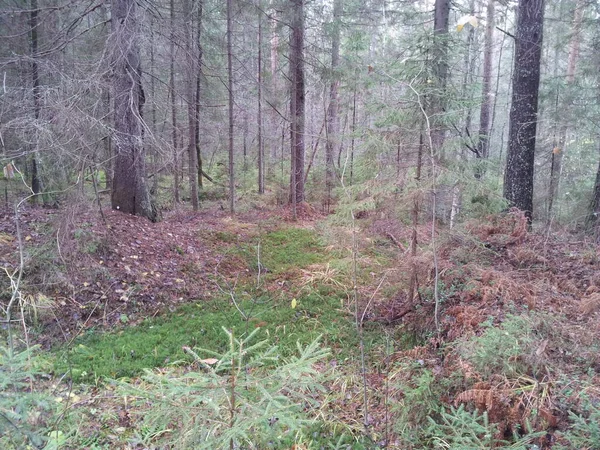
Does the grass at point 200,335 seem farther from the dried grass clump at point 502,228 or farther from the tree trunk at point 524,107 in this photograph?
the tree trunk at point 524,107

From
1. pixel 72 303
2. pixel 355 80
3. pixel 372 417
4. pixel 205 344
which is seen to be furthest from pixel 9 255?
pixel 355 80

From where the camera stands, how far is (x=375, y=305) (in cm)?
580

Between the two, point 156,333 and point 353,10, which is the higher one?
point 353,10

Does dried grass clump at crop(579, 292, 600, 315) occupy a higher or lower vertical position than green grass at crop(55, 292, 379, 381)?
higher

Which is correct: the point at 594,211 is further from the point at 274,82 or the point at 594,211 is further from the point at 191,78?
the point at 274,82

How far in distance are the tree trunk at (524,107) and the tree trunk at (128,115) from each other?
6493 mm

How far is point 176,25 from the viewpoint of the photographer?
838cm

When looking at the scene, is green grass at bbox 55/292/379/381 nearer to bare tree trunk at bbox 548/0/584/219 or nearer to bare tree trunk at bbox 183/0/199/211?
bare tree trunk at bbox 183/0/199/211

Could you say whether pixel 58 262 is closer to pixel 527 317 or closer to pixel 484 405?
pixel 484 405

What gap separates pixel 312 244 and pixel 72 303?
516 cm

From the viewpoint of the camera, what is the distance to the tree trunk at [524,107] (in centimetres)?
647

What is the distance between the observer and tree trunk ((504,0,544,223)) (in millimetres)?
6469

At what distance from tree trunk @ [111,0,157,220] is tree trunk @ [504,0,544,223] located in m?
6.49

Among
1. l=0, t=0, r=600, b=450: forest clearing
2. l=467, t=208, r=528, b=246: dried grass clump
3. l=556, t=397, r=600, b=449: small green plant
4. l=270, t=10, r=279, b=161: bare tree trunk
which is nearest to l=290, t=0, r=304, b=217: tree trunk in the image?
l=270, t=10, r=279, b=161: bare tree trunk
